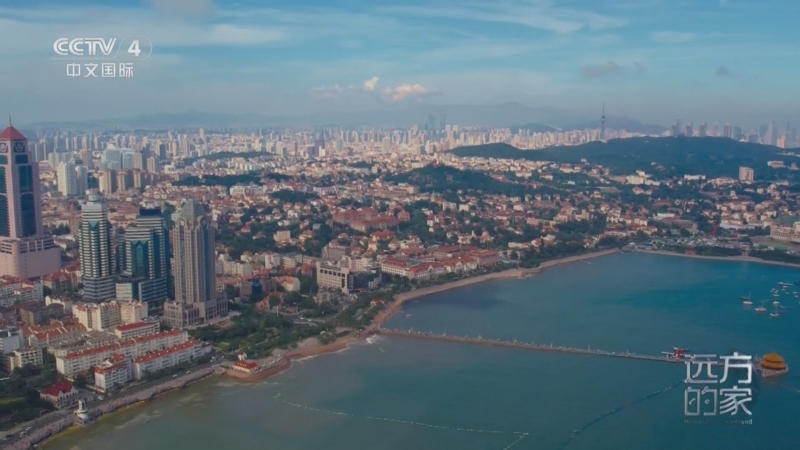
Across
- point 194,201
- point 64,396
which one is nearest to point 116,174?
point 194,201

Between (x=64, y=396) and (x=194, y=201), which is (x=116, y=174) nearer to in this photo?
(x=194, y=201)

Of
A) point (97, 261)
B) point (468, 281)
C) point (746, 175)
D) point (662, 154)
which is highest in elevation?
point (662, 154)

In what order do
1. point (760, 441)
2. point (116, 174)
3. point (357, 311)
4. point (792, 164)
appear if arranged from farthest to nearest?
point (792, 164) → point (116, 174) → point (357, 311) → point (760, 441)

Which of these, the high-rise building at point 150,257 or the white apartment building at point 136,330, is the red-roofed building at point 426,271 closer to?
the high-rise building at point 150,257

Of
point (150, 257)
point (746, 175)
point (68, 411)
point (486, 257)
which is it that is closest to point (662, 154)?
point (746, 175)

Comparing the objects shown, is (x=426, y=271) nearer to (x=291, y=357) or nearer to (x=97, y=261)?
(x=291, y=357)

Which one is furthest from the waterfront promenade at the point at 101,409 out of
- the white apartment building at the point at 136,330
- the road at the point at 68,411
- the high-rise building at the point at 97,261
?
the high-rise building at the point at 97,261
